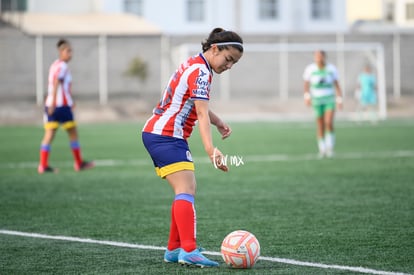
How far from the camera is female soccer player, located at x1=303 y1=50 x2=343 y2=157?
1891 cm

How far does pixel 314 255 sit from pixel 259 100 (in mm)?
36156

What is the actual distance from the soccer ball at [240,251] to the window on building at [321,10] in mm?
49222

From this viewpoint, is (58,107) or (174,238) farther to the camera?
(58,107)

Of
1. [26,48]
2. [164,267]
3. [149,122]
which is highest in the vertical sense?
[26,48]

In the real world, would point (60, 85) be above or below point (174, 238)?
above

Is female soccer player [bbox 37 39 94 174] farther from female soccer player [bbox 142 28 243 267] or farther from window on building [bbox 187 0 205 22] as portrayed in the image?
window on building [bbox 187 0 205 22]

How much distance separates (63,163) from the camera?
18281 mm

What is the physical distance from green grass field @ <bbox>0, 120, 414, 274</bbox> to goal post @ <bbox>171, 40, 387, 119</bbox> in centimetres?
2269

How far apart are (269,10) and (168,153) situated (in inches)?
1900

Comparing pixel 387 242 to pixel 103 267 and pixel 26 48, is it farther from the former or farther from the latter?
pixel 26 48

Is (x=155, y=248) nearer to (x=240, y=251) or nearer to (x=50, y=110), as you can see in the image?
(x=240, y=251)

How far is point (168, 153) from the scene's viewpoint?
7.34m

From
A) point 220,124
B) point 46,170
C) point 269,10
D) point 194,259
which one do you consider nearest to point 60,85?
point 46,170

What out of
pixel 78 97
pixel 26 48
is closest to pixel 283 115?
pixel 78 97
